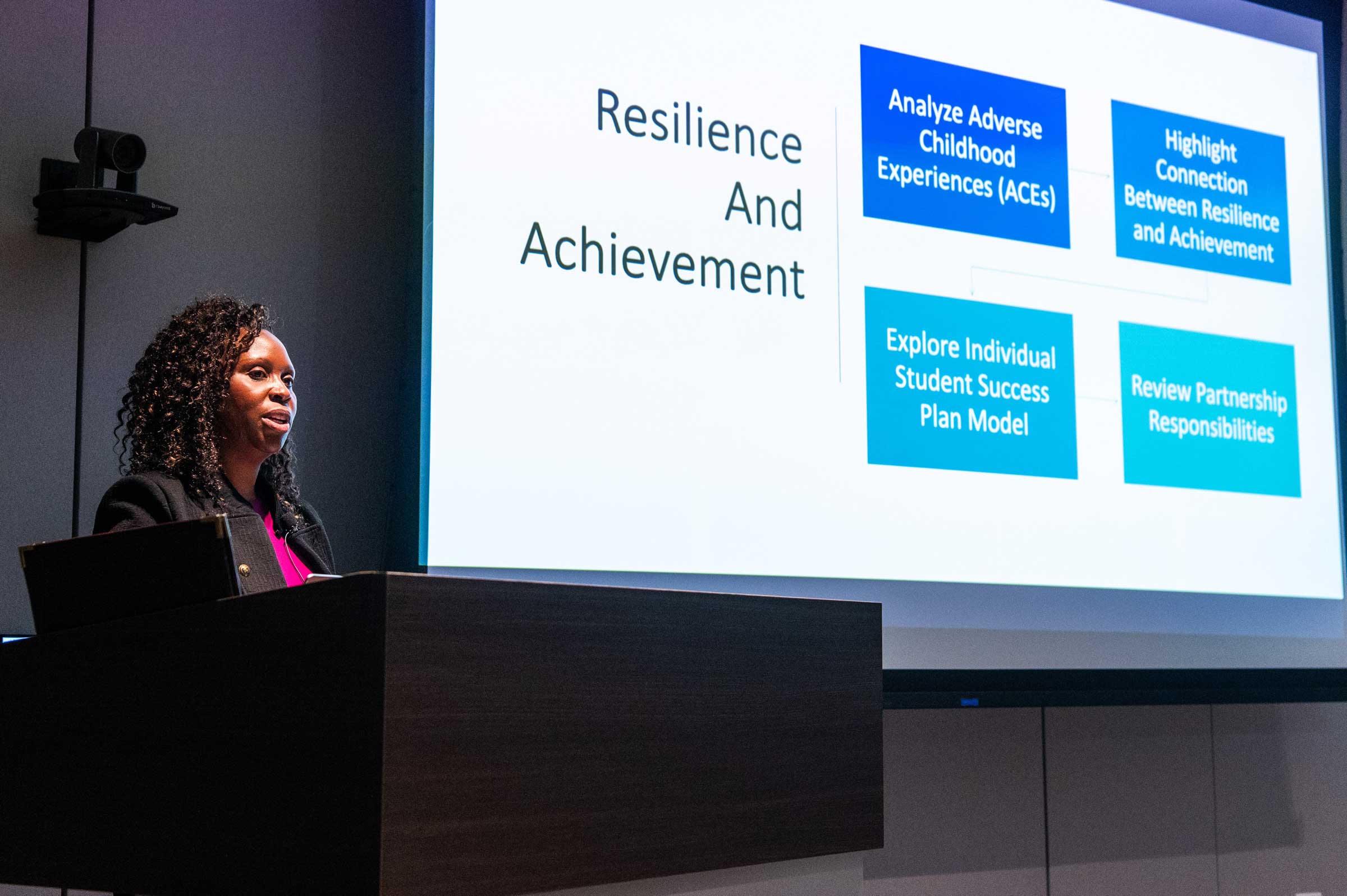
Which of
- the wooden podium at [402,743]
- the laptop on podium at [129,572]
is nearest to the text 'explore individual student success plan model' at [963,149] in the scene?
the wooden podium at [402,743]

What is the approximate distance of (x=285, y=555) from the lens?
1664 mm

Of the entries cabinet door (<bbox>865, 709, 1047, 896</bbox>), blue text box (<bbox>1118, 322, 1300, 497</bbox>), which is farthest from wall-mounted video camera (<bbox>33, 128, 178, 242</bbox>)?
blue text box (<bbox>1118, 322, 1300, 497</bbox>)

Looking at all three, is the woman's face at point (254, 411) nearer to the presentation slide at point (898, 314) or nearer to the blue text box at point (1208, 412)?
the presentation slide at point (898, 314)

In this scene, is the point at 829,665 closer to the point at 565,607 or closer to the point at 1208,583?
the point at 565,607

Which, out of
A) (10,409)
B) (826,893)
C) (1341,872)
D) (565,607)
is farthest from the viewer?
(1341,872)

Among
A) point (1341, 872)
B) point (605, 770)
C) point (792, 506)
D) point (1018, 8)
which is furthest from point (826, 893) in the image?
point (1341, 872)

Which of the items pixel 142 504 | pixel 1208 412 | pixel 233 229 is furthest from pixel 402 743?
pixel 1208 412

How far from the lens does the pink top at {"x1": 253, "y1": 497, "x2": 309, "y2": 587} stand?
1.63 m

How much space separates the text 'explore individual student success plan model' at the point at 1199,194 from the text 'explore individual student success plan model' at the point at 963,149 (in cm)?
21

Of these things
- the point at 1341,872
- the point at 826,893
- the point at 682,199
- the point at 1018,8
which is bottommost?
the point at 1341,872

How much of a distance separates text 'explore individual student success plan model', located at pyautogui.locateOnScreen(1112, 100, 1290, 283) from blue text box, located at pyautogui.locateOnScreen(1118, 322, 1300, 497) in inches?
8.2

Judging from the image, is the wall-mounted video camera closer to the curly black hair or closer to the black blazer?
the curly black hair

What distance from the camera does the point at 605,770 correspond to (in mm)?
1131

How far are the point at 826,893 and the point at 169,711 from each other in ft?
2.15
